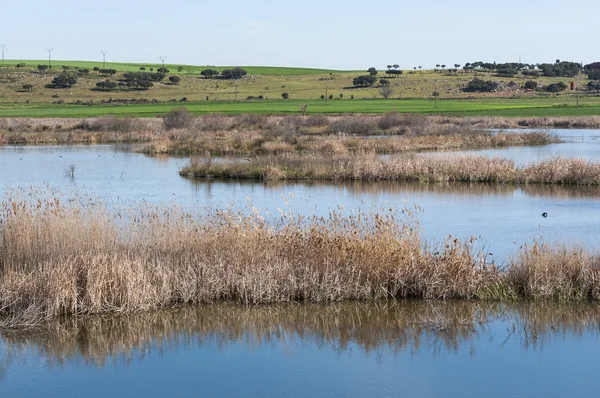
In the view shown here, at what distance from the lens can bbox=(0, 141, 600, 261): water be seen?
20.6 metres

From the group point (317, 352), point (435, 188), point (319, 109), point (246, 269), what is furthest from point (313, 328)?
point (319, 109)

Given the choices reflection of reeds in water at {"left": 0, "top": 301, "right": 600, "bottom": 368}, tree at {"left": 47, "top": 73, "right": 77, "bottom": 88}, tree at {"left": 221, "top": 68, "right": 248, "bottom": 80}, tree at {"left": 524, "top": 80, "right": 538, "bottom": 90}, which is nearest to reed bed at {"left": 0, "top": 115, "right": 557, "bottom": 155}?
reflection of reeds in water at {"left": 0, "top": 301, "right": 600, "bottom": 368}

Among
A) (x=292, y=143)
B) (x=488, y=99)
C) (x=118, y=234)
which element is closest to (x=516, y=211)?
(x=118, y=234)

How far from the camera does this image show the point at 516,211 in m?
24.4

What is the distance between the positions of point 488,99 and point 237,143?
7806 cm

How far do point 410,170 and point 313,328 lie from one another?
1909cm

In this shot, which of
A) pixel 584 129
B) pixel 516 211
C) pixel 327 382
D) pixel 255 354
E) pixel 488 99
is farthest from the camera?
pixel 488 99

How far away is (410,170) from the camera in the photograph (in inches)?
1251

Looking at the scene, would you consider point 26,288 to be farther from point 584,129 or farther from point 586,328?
point 584,129

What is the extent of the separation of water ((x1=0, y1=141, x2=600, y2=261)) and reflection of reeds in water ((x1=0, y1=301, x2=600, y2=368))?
3.43 m

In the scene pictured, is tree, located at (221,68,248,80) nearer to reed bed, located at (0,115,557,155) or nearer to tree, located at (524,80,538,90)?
tree, located at (524,80,538,90)

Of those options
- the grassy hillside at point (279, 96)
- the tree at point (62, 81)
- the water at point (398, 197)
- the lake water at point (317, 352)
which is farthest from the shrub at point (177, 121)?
the tree at point (62, 81)

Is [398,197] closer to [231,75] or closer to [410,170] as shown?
[410,170]

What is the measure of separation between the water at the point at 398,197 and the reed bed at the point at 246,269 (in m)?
2.50
